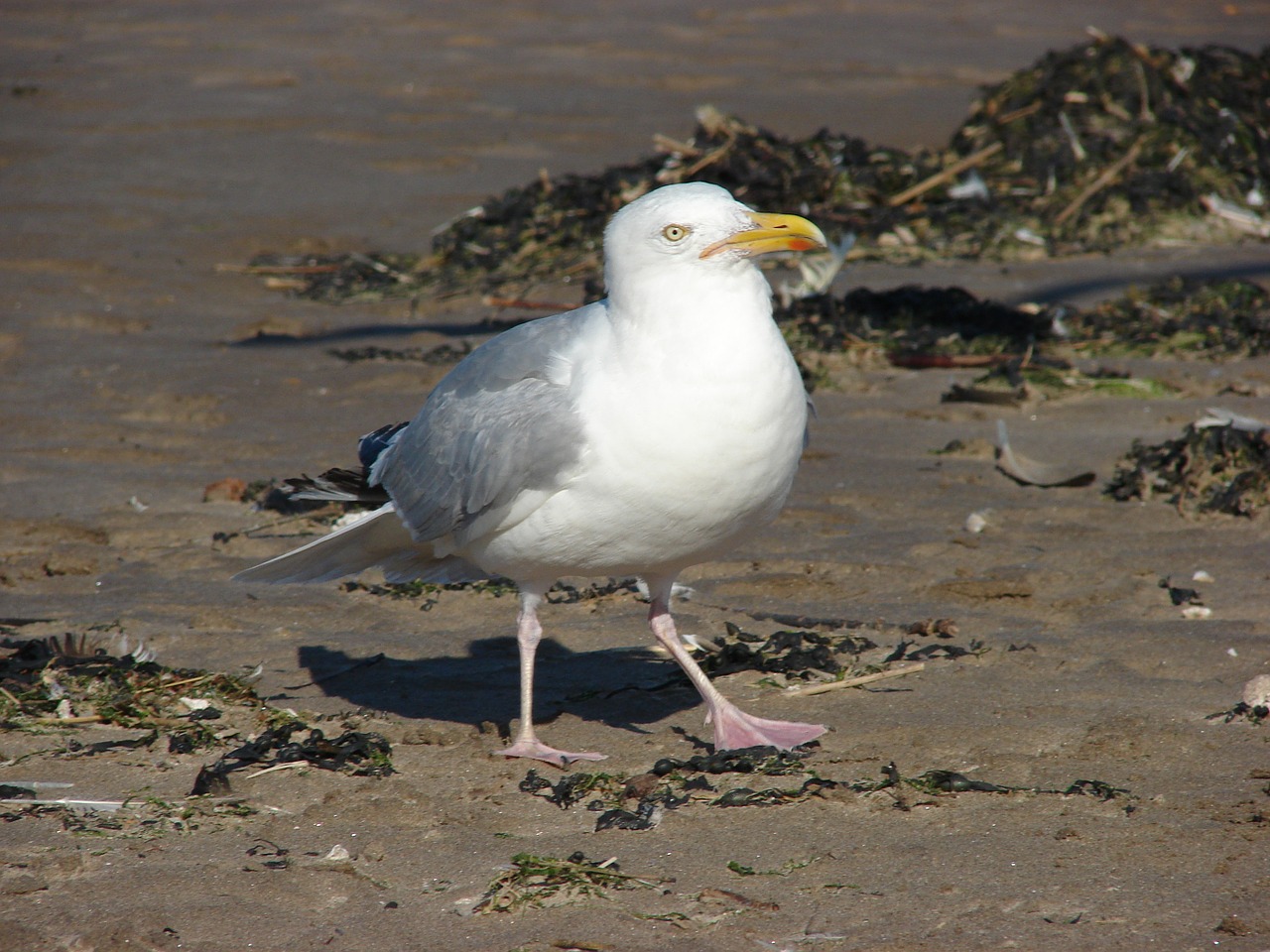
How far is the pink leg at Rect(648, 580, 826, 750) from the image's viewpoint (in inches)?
159

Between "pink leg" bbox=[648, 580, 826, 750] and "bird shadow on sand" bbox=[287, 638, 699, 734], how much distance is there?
25 centimetres

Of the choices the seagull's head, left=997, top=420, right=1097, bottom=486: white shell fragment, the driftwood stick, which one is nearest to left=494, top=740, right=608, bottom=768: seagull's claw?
the seagull's head

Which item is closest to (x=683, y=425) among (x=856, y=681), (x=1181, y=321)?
(x=856, y=681)

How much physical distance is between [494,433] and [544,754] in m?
0.91

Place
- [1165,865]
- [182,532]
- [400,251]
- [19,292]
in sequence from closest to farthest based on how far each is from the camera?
[1165,865] → [182,532] → [19,292] → [400,251]

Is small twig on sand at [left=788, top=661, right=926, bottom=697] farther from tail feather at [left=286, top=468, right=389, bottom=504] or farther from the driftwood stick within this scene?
the driftwood stick

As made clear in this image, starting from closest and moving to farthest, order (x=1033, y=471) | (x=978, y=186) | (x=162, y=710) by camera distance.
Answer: (x=162, y=710)
(x=1033, y=471)
(x=978, y=186)

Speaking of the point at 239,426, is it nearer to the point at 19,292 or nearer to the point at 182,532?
the point at 182,532

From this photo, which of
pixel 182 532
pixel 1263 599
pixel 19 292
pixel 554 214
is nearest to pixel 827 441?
pixel 1263 599

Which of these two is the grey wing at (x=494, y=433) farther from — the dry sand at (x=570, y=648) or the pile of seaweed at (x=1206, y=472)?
the pile of seaweed at (x=1206, y=472)

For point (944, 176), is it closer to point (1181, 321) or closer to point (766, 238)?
point (1181, 321)

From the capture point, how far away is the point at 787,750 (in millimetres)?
3965

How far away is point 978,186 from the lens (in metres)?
10.9

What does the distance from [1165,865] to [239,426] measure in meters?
5.35
